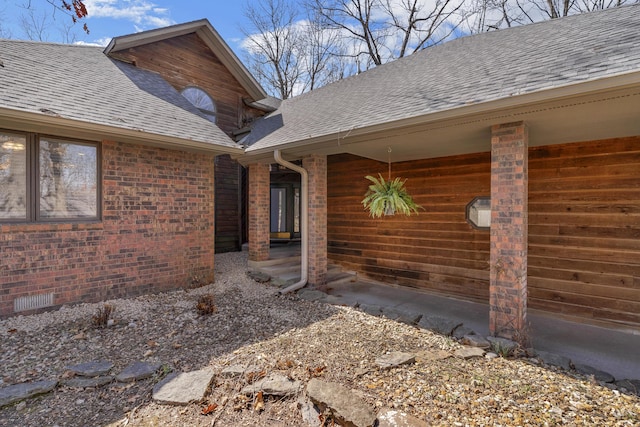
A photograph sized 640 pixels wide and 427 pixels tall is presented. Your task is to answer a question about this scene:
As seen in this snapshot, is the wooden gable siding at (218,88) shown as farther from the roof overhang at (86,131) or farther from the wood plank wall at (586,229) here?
the wood plank wall at (586,229)

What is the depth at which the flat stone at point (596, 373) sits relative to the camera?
300 centimetres

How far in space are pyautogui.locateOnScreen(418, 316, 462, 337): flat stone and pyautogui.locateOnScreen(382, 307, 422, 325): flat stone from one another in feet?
0.34

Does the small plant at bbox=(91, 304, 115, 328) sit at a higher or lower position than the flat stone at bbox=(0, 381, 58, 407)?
higher

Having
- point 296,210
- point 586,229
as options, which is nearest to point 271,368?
point 586,229

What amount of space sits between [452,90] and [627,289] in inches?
140

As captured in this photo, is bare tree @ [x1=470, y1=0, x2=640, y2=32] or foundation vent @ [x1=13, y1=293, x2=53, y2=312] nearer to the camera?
foundation vent @ [x1=13, y1=293, x2=53, y2=312]

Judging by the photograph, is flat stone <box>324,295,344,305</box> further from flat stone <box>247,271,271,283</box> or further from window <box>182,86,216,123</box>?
window <box>182,86,216,123</box>

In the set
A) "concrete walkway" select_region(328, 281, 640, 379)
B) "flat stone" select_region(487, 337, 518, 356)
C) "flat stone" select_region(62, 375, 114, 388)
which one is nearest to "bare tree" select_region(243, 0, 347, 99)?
"concrete walkway" select_region(328, 281, 640, 379)

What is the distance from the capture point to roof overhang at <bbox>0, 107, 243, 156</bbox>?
3.93 metres

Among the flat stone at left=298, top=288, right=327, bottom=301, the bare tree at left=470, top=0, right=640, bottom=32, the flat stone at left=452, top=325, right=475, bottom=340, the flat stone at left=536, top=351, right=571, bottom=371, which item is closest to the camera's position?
the flat stone at left=536, top=351, right=571, bottom=371

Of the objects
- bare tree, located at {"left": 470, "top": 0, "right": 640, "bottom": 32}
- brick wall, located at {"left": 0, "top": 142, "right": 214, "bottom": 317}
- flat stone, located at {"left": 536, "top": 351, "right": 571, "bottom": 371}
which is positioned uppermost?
bare tree, located at {"left": 470, "top": 0, "right": 640, "bottom": 32}

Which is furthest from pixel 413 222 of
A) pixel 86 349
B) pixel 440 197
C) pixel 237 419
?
pixel 86 349

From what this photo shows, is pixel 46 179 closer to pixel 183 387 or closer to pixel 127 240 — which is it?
pixel 127 240

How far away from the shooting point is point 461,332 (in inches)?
158
